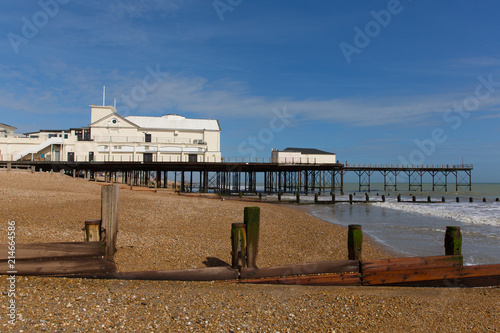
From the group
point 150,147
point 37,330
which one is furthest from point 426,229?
point 150,147

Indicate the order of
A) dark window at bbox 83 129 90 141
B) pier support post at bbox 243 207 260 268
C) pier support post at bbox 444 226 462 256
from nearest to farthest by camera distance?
pier support post at bbox 243 207 260 268, pier support post at bbox 444 226 462 256, dark window at bbox 83 129 90 141

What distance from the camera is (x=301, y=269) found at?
6.88 m

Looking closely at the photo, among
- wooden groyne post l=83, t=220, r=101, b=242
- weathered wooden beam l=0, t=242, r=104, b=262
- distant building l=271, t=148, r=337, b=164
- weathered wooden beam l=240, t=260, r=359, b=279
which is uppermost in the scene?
distant building l=271, t=148, r=337, b=164

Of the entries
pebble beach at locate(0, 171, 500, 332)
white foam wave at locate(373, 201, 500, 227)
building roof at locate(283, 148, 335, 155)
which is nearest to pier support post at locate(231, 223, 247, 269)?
pebble beach at locate(0, 171, 500, 332)

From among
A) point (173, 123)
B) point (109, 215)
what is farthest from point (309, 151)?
point (109, 215)

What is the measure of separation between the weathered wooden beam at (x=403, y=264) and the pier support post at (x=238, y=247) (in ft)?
8.22

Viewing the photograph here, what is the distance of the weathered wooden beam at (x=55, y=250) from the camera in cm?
548

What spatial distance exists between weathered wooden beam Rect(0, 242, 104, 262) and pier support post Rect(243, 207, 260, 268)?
2.77 metres

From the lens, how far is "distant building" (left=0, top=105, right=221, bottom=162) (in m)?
44.2

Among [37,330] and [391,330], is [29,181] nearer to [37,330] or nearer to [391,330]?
[37,330]

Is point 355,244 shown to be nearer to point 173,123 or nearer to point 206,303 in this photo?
point 206,303

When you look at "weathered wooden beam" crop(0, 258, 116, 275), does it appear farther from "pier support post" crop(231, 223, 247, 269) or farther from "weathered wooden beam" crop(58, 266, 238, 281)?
"pier support post" crop(231, 223, 247, 269)

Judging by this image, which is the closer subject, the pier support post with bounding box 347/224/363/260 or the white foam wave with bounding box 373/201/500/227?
the pier support post with bounding box 347/224/363/260

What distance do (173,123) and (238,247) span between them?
45.5m
